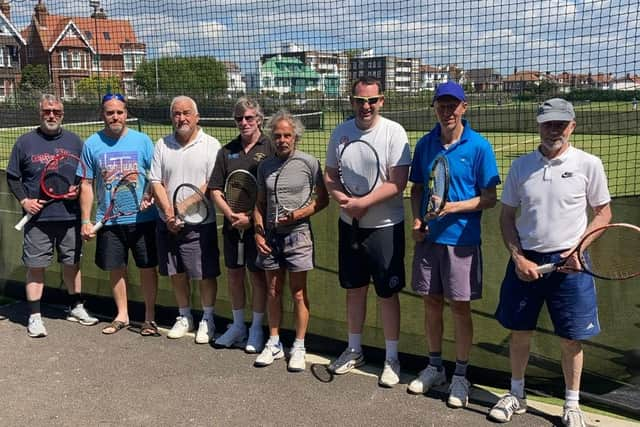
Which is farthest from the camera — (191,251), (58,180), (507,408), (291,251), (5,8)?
(5,8)

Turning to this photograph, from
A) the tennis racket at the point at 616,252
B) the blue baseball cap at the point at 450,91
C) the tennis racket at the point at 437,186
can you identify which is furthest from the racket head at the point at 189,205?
the tennis racket at the point at 616,252

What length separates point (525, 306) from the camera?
12.7ft

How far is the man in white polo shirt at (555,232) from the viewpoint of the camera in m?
3.64

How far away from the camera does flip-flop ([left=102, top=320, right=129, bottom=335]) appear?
5618 mm

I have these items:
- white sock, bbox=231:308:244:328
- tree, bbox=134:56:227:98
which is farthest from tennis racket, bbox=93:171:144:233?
tree, bbox=134:56:227:98

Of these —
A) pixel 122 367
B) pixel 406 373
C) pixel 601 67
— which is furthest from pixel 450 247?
pixel 601 67

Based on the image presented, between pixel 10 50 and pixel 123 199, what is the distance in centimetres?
636

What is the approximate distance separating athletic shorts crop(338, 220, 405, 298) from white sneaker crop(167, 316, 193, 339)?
5.62 feet

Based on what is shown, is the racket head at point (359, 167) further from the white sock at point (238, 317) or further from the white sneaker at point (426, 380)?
the white sock at point (238, 317)

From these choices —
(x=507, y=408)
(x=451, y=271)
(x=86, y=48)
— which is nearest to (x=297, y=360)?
(x=451, y=271)

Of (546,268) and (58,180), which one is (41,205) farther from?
(546,268)

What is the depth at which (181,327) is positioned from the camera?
5535 mm

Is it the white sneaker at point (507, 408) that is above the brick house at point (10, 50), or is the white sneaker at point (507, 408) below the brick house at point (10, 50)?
below

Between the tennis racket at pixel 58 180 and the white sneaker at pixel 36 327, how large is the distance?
0.80 m
